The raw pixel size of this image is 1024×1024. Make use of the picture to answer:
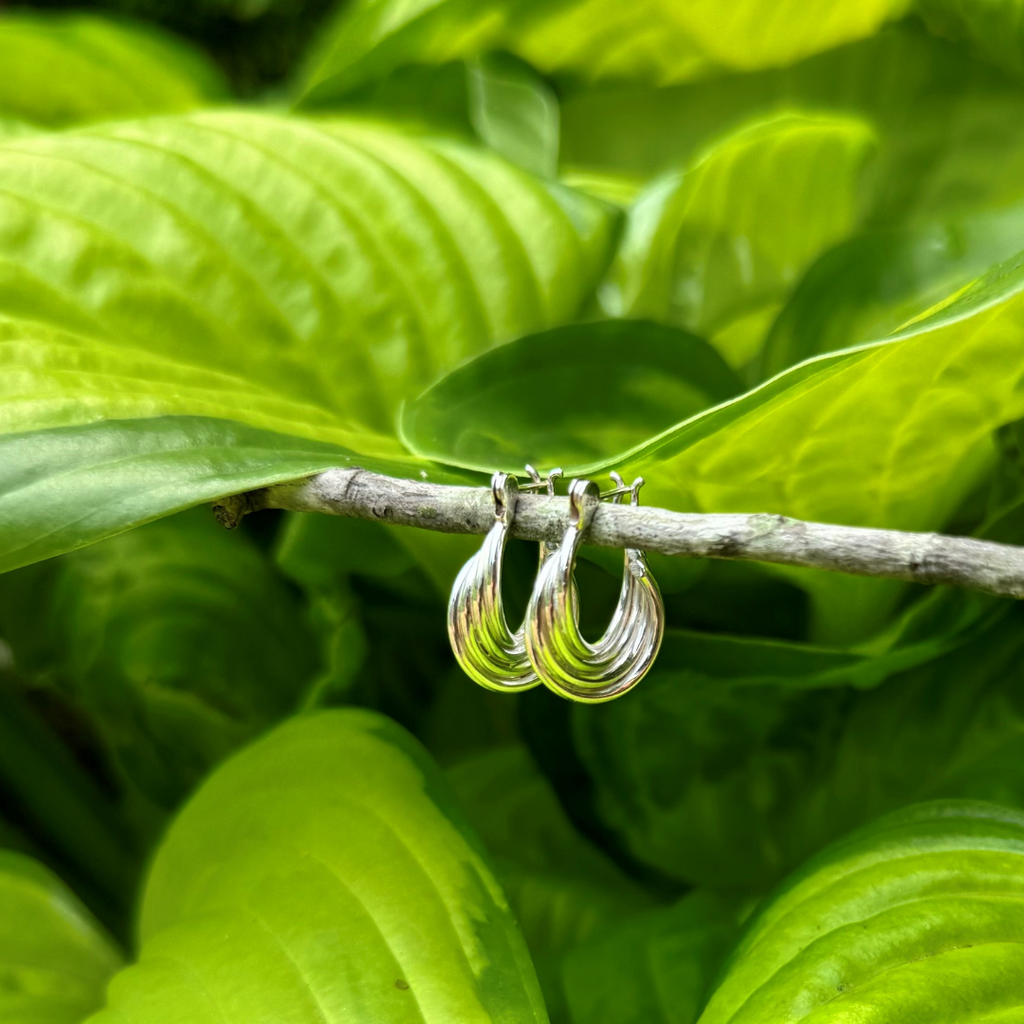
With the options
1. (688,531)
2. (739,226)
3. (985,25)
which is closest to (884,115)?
(985,25)

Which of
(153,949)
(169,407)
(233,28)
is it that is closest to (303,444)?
(169,407)

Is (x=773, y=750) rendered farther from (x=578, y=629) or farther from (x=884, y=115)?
(x=884, y=115)

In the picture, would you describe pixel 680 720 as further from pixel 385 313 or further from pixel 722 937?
pixel 385 313

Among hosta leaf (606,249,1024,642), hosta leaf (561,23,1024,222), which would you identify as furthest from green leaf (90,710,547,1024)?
hosta leaf (561,23,1024,222)

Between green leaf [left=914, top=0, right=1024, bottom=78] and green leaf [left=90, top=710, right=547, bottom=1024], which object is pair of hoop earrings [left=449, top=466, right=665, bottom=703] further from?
green leaf [left=914, top=0, right=1024, bottom=78]

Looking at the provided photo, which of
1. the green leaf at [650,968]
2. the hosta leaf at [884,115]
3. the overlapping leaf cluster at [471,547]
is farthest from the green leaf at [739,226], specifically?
the green leaf at [650,968]

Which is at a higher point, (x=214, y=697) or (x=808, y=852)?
(x=214, y=697)
